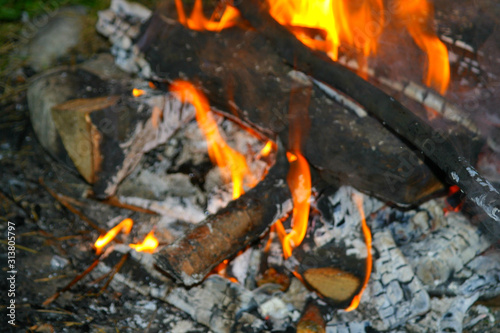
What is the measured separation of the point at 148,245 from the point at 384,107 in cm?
165

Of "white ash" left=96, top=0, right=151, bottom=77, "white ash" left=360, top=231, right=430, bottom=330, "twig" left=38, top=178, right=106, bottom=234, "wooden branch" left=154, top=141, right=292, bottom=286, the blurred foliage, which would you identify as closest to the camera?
"wooden branch" left=154, top=141, right=292, bottom=286

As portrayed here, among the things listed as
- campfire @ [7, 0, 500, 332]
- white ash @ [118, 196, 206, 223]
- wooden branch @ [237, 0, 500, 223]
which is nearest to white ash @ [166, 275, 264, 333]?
campfire @ [7, 0, 500, 332]

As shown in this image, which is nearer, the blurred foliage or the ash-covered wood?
the ash-covered wood

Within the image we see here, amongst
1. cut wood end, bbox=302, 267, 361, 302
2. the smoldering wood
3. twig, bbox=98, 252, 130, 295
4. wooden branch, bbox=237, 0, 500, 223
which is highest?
wooden branch, bbox=237, 0, 500, 223

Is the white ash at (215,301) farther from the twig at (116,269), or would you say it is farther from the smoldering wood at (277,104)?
the smoldering wood at (277,104)

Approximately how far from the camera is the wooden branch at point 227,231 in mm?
2502

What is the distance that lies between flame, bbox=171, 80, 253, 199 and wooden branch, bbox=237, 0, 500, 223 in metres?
0.66

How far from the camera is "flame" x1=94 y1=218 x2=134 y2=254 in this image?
2971 millimetres

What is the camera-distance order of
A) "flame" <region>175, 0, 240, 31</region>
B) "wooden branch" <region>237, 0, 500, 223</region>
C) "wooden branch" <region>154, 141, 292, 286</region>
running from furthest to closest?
1. "flame" <region>175, 0, 240, 31</region>
2. "wooden branch" <region>154, 141, 292, 286</region>
3. "wooden branch" <region>237, 0, 500, 223</region>

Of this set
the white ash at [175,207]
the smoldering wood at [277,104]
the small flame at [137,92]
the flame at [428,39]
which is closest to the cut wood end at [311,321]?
the smoldering wood at [277,104]

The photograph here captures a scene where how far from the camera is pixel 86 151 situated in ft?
10.2

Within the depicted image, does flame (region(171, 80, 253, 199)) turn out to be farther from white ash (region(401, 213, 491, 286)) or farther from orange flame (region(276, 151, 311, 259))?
white ash (region(401, 213, 491, 286))

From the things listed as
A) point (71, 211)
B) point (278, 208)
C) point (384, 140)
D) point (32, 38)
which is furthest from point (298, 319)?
point (32, 38)

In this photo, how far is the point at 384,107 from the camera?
2.55m
